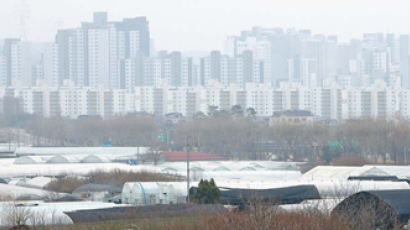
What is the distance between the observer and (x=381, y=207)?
14.0 meters

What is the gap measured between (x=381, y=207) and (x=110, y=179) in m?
11.4

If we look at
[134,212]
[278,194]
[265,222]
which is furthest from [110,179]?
[265,222]

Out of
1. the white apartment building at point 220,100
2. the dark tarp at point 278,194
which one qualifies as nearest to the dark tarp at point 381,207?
the dark tarp at point 278,194

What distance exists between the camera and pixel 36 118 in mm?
57625

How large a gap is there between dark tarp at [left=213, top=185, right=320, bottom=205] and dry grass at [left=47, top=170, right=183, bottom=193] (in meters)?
5.44

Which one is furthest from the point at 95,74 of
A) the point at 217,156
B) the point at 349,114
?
the point at 217,156

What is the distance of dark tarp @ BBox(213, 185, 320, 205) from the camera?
57.5 ft

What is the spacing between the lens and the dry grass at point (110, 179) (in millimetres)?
23719

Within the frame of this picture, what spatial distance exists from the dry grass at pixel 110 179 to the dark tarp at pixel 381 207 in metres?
9.66

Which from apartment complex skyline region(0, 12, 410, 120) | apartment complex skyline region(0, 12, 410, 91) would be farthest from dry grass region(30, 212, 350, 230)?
apartment complex skyline region(0, 12, 410, 91)

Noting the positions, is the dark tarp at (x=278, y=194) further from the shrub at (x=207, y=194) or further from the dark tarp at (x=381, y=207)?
the dark tarp at (x=381, y=207)

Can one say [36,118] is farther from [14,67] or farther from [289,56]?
[289,56]

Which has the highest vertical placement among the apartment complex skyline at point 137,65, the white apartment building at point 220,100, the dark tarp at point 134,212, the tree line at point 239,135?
the apartment complex skyline at point 137,65

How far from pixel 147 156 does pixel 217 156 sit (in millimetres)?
3481
